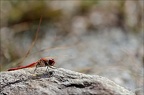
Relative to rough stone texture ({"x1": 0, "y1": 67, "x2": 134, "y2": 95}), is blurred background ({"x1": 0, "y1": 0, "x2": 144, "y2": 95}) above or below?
above

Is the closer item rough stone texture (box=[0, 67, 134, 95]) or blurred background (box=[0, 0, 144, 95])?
rough stone texture (box=[0, 67, 134, 95])

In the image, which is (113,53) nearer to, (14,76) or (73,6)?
(73,6)

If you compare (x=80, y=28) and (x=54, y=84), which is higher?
(x=80, y=28)

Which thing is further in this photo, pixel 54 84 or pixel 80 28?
pixel 80 28

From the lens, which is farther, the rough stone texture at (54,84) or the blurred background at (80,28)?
the blurred background at (80,28)
